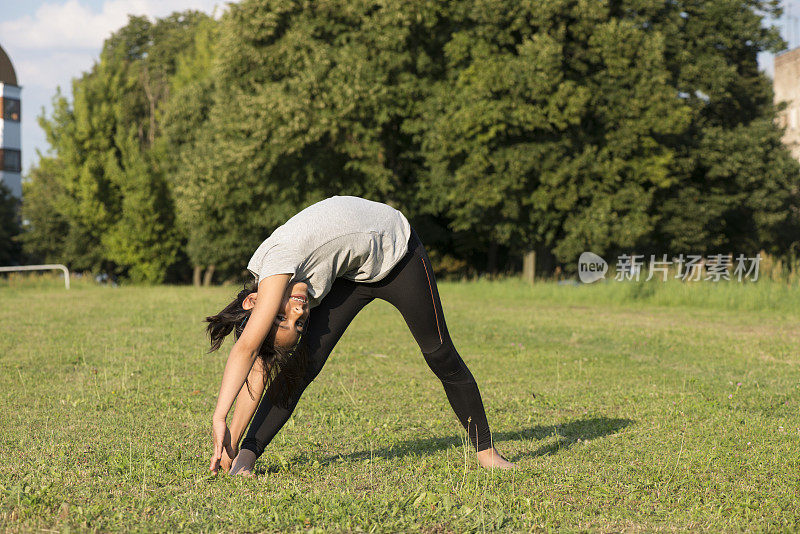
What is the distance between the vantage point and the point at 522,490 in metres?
4.36

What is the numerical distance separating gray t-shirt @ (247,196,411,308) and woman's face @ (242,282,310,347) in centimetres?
7

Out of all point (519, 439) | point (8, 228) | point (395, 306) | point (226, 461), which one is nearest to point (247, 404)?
point (226, 461)

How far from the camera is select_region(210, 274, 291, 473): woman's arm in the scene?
12.4ft

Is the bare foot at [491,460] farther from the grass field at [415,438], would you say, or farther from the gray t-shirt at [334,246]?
the gray t-shirt at [334,246]

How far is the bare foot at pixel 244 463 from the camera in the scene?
444 cm

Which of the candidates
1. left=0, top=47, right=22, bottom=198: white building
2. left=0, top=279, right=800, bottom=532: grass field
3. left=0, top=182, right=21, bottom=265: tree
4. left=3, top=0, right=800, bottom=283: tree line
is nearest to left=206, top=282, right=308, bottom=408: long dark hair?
left=0, top=279, right=800, bottom=532: grass field

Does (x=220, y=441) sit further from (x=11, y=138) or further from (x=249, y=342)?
(x=11, y=138)

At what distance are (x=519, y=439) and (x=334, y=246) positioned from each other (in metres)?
2.52

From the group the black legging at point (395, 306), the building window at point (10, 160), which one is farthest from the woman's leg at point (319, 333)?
the building window at point (10, 160)

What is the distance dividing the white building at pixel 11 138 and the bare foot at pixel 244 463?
49.8 metres

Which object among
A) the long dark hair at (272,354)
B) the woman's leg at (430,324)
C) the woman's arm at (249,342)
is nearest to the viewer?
the woman's arm at (249,342)

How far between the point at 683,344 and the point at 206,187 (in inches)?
834

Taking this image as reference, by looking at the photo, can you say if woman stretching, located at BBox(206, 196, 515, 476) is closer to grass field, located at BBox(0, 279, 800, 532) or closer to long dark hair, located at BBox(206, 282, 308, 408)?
long dark hair, located at BBox(206, 282, 308, 408)

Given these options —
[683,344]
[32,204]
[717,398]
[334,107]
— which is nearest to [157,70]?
[32,204]
